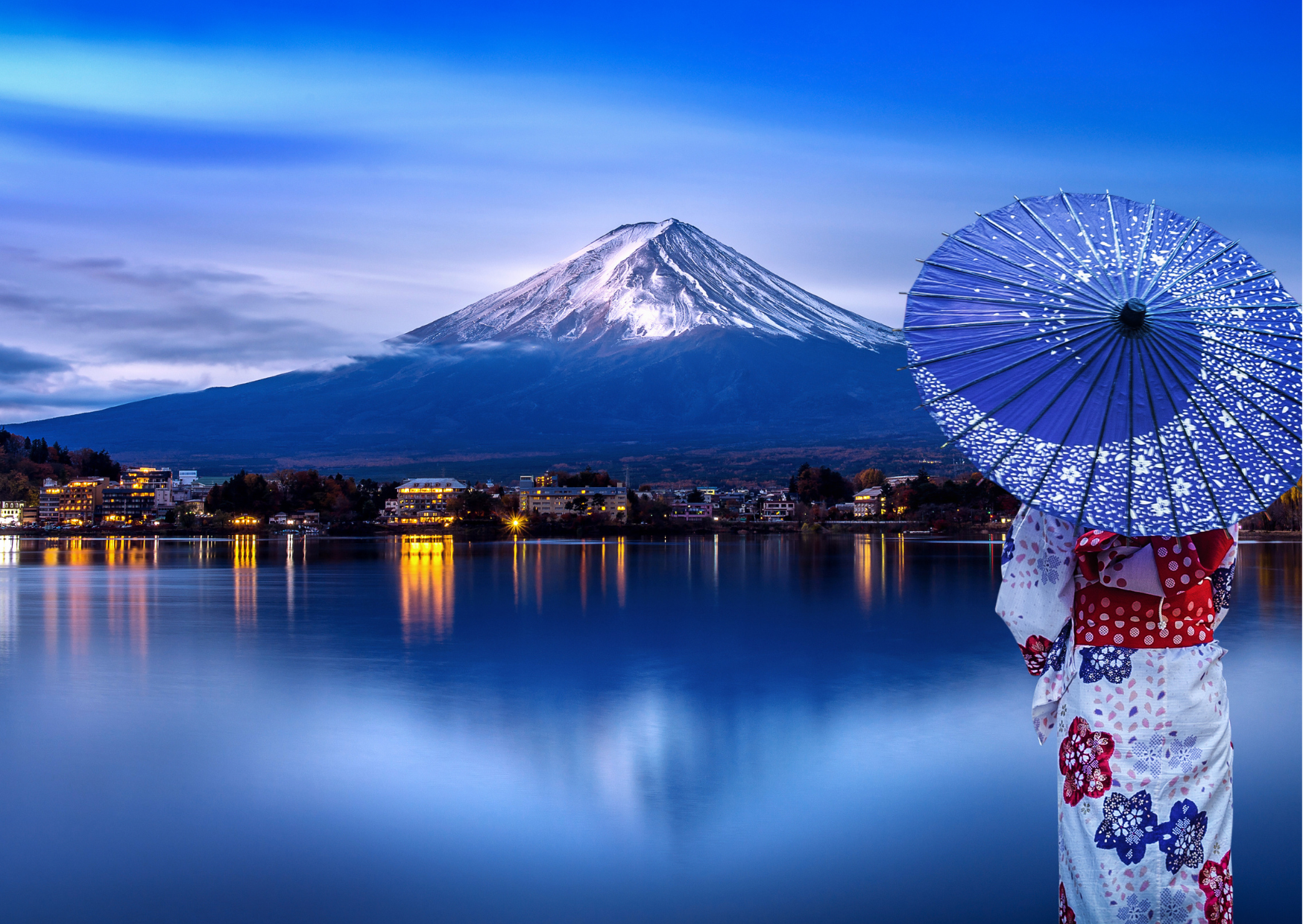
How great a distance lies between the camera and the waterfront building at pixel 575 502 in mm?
51375

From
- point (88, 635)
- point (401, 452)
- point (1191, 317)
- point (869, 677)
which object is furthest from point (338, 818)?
point (401, 452)

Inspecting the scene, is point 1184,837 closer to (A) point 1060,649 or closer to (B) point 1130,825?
(B) point 1130,825

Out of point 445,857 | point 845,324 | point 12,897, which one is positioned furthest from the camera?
point 845,324

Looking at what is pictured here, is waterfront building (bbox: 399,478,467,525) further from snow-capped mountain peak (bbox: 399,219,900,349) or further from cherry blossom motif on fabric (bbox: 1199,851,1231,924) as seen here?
cherry blossom motif on fabric (bbox: 1199,851,1231,924)

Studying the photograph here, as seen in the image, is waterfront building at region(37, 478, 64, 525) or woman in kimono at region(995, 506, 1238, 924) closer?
woman in kimono at region(995, 506, 1238, 924)

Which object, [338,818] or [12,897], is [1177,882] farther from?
[12,897]

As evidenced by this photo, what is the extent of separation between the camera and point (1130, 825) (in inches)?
94.6

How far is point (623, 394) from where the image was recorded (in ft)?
315

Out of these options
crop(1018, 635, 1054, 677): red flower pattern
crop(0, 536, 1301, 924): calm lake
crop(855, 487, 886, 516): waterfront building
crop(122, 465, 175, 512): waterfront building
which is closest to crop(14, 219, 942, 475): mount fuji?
crop(122, 465, 175, 512): waterfront building

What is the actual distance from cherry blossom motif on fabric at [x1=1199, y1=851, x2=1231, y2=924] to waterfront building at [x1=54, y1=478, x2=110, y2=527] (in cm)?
7204

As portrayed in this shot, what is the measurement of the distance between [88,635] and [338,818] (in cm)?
702

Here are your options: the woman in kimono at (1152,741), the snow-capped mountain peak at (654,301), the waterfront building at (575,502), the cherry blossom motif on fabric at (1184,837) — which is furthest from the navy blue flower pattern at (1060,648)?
the snow-capped mountain peak at (654,301)

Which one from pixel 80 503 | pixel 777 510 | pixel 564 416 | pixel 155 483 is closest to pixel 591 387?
pixel 564 416

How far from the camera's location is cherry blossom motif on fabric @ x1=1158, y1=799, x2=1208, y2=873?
7.89 ft
